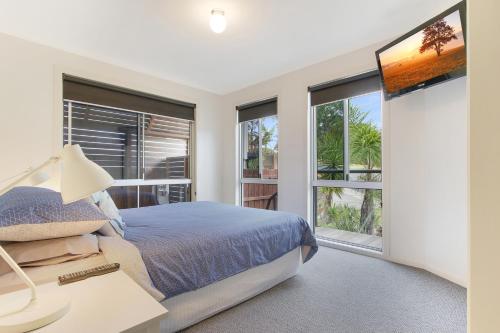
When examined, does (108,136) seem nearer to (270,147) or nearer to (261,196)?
(270,147)

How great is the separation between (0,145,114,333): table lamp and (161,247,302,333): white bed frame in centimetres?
80

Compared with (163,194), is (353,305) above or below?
below

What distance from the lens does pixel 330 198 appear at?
3.55 m

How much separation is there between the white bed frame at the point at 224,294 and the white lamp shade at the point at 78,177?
1.06m

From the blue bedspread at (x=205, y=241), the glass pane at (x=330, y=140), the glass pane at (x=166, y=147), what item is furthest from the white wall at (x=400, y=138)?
the blue bedspread at (x=205, y=241)

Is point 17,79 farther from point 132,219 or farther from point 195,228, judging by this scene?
point 195,228

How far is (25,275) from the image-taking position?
83 cm

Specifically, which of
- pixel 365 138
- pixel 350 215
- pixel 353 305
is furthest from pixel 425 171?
pixel 353 305

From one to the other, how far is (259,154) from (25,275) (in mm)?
3694

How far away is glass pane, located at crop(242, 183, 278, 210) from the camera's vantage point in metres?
4.14

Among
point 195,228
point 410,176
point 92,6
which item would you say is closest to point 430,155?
point 410,176

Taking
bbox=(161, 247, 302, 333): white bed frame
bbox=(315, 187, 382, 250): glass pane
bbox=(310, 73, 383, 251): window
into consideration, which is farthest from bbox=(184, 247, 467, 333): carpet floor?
bbox=(310, 73, 383, 251): window

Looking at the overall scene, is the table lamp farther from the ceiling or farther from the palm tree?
the palm tree

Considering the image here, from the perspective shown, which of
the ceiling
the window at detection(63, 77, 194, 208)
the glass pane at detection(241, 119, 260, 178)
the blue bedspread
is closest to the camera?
the blue bedspread
